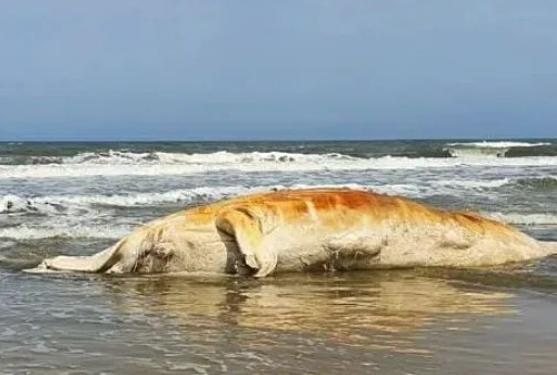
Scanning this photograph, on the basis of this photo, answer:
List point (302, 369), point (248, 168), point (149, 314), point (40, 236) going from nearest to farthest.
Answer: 1. point (302, 369)
2. point (149, 314)
3. point (40, 236)
4. point (248, 168)

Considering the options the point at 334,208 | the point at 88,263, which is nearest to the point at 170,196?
the point at 88,263

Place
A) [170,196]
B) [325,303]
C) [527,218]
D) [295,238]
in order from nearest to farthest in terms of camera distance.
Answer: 1. [325,303]
2. [295,238]
3. [527,218]
4. [170,196]

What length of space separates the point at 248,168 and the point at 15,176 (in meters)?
8.99

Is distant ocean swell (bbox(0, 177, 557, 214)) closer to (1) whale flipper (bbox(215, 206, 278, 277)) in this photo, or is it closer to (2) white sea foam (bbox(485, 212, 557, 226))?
(2) white sea foam (bbox(485, 212, 557, 226))

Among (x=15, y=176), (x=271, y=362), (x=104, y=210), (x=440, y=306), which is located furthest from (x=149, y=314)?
(x=15, y=176)

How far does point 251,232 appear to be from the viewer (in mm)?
6516

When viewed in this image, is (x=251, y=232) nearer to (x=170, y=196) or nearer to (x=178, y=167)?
(x=170, y=196)

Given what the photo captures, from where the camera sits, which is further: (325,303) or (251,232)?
(251,232)

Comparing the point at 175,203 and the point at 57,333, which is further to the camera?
the point at 175,203

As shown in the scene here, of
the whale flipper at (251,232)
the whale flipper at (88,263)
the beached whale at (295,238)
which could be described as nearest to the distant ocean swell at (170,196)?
the whale flipper at (88,263)

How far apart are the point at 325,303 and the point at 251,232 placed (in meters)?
1.01

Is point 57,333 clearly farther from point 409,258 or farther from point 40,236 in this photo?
point 40,236

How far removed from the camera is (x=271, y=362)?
4.11 m

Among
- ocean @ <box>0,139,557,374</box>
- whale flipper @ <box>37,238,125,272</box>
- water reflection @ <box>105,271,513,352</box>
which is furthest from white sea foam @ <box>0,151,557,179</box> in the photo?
water reflection @ <box>105,271,513,352</box>
